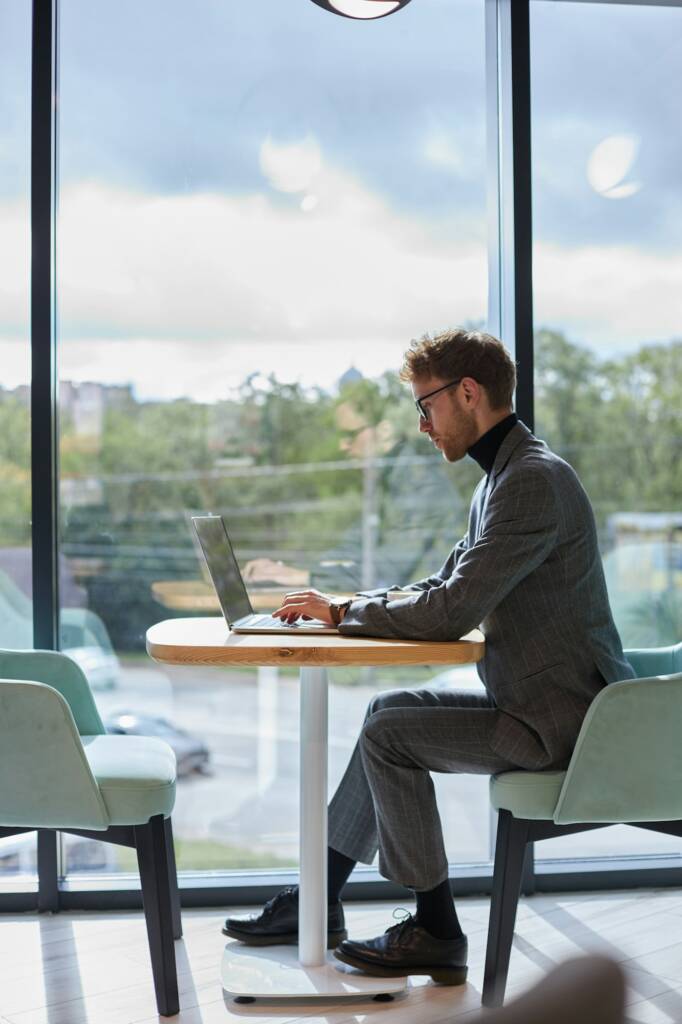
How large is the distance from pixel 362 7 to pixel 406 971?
210cm

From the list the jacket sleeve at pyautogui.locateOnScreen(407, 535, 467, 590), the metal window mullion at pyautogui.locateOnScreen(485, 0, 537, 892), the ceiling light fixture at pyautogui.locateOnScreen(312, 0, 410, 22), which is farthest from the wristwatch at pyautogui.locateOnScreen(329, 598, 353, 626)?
the ceiling light fixture at pyautogui.locateOnScreen(312, 0, 410, 22)

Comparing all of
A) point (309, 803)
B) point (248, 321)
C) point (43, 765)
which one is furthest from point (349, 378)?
point (43, 765)

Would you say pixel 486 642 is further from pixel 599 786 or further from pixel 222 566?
pixel 222 566

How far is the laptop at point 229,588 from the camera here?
89.7 inches

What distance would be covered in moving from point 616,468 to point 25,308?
1757 mm

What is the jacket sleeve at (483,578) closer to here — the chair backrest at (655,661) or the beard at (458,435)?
the beard at (458,435)

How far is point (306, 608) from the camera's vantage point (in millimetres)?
2312

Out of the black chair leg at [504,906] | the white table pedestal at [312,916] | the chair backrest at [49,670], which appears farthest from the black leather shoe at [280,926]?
the chair backrest at [49,670]

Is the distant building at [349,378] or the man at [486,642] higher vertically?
the distant building at [349,378]

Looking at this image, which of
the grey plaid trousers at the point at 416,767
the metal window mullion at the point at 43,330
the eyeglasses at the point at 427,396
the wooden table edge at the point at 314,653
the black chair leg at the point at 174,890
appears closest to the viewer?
the wooden table edge at the point at 314,653

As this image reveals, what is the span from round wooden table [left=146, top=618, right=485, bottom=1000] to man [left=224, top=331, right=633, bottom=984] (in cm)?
6

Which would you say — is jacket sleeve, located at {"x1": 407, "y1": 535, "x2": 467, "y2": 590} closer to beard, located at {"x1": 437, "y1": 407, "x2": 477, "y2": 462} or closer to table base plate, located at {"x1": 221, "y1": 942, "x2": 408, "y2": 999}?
beard, located at {"x1": 437, "y1": 407, "x2": 477, "y2": 462}

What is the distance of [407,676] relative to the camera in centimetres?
314

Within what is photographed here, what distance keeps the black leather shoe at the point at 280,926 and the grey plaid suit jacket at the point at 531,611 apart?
0.62 m
